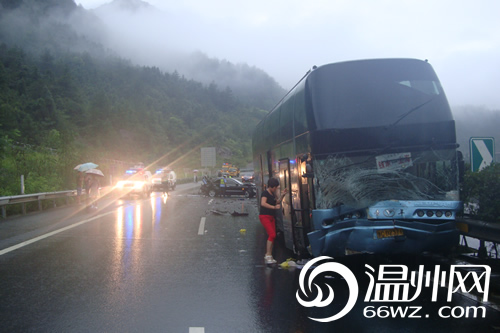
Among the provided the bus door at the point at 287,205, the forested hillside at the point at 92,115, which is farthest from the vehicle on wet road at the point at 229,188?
the bus door at the point at 287,205

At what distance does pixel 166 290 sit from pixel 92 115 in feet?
299

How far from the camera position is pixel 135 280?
760 centimetres

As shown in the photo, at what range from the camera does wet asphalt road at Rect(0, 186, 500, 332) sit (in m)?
5.51

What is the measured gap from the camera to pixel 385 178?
25.1 feet

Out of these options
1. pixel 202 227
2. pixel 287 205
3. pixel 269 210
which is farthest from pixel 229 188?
pixel 269 210

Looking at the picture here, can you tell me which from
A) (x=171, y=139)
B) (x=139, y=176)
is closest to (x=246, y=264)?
(x=139, y=176)

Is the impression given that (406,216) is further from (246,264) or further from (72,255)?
(72,255)

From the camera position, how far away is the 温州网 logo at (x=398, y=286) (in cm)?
614

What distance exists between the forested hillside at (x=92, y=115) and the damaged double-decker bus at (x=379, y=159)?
18.3m

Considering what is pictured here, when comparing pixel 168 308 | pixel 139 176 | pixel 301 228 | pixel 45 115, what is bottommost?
pixel 168 308

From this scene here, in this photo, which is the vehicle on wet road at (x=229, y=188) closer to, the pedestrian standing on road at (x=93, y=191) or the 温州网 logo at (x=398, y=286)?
the pedestrian standing on road at (x=93, y=191)

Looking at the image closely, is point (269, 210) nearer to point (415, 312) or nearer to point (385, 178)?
point (385, 178)

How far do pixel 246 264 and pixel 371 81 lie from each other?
13.7 ft

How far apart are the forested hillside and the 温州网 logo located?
59.7ft
